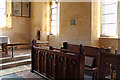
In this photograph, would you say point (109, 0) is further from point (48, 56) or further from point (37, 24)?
point (37, 24)

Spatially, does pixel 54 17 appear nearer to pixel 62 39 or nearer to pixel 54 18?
pixel 54 18

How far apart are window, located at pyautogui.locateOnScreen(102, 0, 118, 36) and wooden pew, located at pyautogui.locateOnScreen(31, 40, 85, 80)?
113 inches

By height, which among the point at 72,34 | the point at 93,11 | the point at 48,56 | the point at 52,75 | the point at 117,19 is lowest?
the point at 52,75

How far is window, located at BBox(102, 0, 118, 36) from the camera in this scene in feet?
15.5

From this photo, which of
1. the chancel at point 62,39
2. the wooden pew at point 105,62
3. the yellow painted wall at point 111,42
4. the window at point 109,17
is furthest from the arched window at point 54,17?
the wooden pew at point 105,62

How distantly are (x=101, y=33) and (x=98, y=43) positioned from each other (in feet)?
1.40

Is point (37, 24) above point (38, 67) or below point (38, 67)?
above

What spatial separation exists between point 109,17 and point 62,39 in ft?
7.55

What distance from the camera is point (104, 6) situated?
504 centimetres

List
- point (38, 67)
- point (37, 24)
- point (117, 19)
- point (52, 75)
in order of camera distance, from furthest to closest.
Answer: point (37, 24) < point (117, 19) < point (38, 67) < point (52, 75)

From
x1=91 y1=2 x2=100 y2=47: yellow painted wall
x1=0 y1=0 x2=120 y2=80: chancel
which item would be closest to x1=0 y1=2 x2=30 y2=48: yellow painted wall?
x1=0 y1=0 x2=120 y2=80: chancel

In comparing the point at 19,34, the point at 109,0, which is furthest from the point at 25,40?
the point at 109,0

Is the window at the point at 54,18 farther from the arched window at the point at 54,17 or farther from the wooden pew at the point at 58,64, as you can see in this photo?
the wooden pew at the point at 58,64

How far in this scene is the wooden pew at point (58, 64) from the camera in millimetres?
2283
